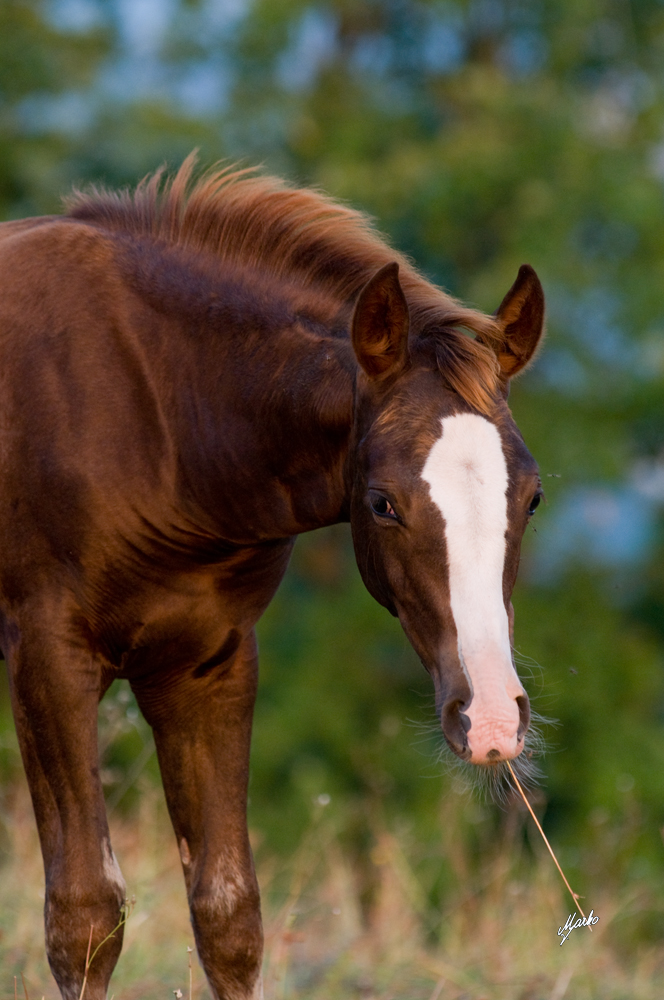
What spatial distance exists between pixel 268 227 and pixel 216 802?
5.60ft

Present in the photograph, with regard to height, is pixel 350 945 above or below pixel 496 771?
below

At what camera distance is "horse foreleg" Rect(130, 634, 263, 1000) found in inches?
142

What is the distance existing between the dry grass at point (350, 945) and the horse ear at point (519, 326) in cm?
189

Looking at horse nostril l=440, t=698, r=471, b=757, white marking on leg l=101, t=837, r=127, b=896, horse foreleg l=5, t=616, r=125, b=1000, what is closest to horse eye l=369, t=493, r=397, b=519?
horse nostril l=440, t=698, r=471, b=757

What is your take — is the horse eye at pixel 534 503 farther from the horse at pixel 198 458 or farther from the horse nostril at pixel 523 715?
the horse nostril at pixel 523 715

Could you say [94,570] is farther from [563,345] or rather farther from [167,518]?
[563,345]

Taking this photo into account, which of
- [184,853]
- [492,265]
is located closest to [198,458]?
[184,853]

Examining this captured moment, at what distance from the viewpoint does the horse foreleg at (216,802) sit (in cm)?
361

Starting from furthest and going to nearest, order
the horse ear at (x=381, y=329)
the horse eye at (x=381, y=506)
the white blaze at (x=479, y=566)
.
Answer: the horse ear at (x=381, y=329), the horse eye at (x=381, y=506), the white blaze at (x=479, y=566)

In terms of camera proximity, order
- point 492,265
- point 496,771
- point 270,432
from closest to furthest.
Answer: point 496,771, point 270,432, point 492,265

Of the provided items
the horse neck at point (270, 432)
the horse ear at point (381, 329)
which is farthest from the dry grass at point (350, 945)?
the horse ear at point (381, 329)

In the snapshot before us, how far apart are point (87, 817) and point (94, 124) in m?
12.3

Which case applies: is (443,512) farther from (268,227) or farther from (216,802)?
(216,802)

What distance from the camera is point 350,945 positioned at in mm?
4906
